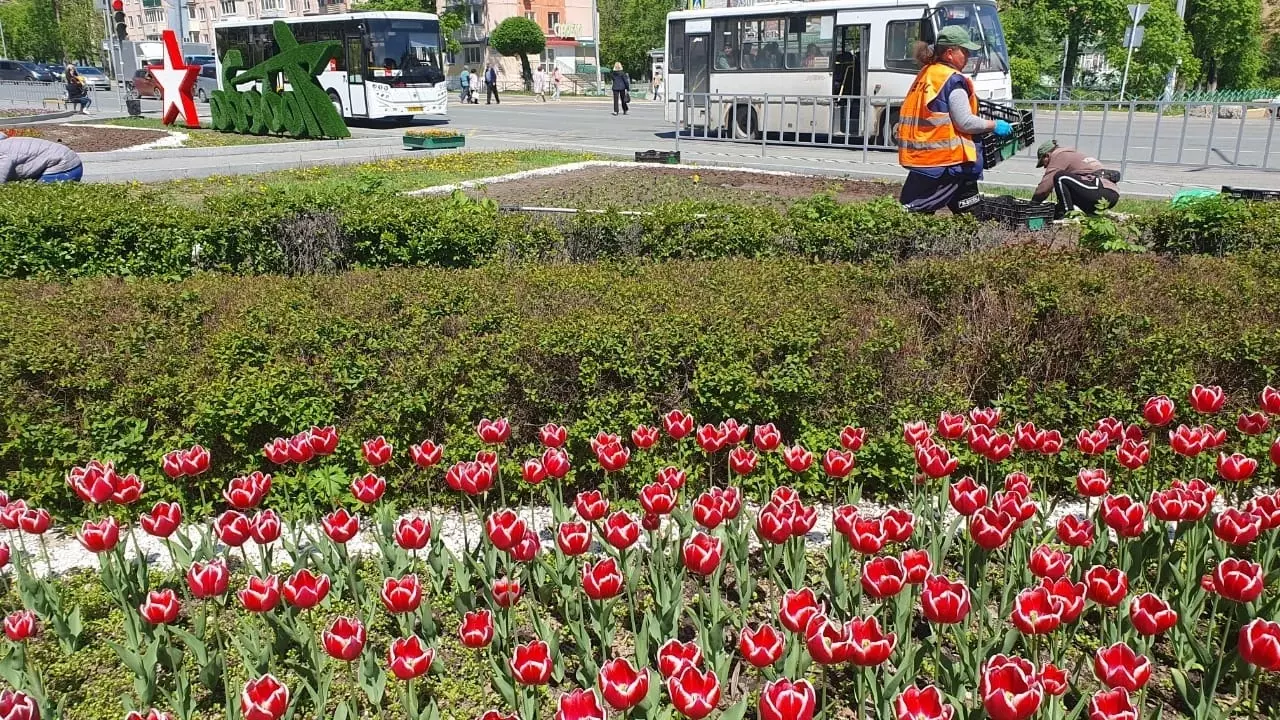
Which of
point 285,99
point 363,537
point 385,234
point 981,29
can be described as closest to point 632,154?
point 981,29

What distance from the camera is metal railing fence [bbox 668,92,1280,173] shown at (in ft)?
56.3

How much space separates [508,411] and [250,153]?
16087 mm

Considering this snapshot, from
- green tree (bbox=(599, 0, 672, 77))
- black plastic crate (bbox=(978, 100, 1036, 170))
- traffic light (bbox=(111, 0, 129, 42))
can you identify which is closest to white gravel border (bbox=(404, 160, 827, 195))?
black plastic crate (bbox=(978, 100, 1036, 170))

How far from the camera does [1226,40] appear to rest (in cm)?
4097

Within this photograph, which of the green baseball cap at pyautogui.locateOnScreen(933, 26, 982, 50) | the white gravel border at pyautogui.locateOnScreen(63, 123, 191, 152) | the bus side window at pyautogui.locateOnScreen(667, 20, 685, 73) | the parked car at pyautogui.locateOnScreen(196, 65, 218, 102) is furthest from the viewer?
the parked car at pyautogui.locateOnScreen(196, 65, 218, 102)

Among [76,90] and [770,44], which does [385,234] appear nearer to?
[770,44]

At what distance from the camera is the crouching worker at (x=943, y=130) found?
7793 mm

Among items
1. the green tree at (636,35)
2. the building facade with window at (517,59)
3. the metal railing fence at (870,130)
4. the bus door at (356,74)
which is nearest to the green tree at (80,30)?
the building facade with window at (517,59)

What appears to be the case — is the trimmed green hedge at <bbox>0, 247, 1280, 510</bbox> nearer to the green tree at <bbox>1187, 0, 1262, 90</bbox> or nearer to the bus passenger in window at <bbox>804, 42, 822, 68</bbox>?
the bus passenger in window at <bbox>804, 42, 822, 68</bbox>

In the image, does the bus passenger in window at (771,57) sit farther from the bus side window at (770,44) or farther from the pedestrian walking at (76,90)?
the pedestrian walking at (76,90)

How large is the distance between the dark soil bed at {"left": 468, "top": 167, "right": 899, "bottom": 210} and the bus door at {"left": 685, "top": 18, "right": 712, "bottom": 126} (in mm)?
6640

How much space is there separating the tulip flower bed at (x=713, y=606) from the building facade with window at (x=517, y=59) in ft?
213

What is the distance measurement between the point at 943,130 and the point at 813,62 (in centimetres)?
1216

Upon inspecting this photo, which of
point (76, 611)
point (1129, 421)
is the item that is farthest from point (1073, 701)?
point (76, 611)
